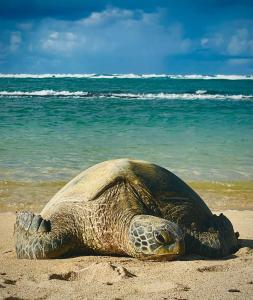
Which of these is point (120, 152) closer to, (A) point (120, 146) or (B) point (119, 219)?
(A) point (120, 146)

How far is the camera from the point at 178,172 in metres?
9.02

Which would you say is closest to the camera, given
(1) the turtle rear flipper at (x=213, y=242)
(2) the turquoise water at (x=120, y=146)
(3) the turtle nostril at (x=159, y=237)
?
(3) the turtle nostril at (x=159, y=237)

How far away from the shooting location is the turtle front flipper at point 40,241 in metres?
4.06

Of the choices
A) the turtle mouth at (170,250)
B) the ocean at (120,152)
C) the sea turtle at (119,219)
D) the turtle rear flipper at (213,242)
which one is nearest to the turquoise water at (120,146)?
the ocean at (120,152)

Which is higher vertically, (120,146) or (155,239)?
(120,146)

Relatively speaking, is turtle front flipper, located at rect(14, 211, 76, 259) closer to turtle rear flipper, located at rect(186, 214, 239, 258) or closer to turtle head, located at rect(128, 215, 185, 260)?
turtle head, located at rect(128, 215, 185, 260)

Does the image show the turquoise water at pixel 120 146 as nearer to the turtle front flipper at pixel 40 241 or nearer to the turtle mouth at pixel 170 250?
the turtle front flipper at pixel 40 241

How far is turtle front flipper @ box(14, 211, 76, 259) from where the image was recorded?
4059 mm

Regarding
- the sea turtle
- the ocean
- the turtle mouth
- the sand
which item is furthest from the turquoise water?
the turtle mouth

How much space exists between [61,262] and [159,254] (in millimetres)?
792

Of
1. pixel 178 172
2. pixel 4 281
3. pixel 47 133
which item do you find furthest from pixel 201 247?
pixel 47 133

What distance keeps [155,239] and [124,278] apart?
16.6 inches

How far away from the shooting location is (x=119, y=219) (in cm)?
412

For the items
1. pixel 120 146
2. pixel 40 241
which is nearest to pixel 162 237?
pixel 40 241
